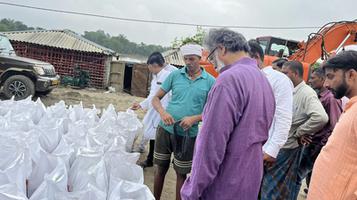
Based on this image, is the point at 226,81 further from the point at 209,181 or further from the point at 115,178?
the point at 115,178

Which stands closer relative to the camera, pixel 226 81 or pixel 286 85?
pixel 226 81

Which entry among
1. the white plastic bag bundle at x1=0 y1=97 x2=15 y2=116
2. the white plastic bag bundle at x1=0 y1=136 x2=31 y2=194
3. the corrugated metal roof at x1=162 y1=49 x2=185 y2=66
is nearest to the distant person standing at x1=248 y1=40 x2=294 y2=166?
the white plastic bag bundle at x1=0 y1=136 x2=31 y2=194

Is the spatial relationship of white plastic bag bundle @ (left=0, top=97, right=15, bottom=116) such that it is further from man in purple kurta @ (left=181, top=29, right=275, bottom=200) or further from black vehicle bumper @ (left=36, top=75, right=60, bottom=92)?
black vehicle bumper @ (left=36, top=75, right=60, bottom=92)

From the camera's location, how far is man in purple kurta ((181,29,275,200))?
1666 mm

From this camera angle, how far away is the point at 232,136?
1.72 meters

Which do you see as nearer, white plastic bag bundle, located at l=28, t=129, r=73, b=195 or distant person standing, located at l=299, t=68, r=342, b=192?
white plastic bag bundle, located at l=28, t=129, r=73, b=195

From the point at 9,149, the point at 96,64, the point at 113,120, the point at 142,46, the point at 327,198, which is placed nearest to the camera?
the point at 327,198

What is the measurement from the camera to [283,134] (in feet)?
9.07

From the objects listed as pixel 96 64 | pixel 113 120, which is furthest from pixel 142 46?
pixel 113 120

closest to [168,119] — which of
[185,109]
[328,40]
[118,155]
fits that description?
[185,109]

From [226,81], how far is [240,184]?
497mm

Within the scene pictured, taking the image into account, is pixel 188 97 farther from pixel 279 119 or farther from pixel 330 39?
pixel 330 39

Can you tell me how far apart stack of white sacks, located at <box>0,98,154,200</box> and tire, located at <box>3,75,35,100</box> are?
6.64m

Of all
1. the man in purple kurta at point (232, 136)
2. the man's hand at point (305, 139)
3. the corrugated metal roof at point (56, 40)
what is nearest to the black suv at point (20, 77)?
the man's hand at point (305, 139)
